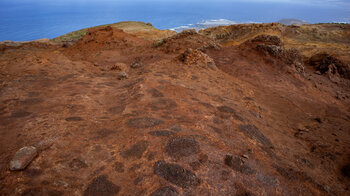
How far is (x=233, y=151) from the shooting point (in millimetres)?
2857

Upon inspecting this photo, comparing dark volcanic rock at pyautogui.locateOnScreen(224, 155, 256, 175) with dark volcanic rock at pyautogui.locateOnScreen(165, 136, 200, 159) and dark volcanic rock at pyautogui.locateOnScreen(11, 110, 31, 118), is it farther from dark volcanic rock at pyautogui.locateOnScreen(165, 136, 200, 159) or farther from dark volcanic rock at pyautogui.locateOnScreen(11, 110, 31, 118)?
dark volcanic rock at pyautogui.locateOnScreen(11, 110, 31, 118)

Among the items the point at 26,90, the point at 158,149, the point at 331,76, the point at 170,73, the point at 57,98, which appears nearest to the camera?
the point at 158,149

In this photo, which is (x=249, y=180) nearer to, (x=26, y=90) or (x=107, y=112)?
(x=107, y=112)

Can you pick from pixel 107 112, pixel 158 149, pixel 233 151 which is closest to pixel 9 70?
pixel 107 112

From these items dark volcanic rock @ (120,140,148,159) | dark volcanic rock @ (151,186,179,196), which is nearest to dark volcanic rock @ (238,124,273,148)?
dark volcanic rock @ (120,140,148,159)

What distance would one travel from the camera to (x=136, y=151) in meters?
2.52

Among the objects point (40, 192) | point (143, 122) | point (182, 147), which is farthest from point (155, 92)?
point (40, 192)

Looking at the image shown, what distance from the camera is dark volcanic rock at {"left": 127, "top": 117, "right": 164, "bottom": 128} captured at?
10.2 feet

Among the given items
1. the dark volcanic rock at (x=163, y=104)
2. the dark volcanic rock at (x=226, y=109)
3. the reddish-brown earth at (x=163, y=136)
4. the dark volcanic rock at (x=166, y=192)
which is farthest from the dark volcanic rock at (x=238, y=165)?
the dark volcanic rock at (x=226, y=109)

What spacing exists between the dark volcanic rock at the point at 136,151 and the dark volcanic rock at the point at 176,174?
0.30 meters

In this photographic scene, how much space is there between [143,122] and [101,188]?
4.58ft

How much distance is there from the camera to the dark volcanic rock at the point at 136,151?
8.01ft

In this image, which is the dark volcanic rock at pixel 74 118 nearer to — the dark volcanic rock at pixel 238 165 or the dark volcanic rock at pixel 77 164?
the dark volcanic rock at pixel 77 164

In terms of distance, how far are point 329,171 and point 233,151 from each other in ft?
6.91
